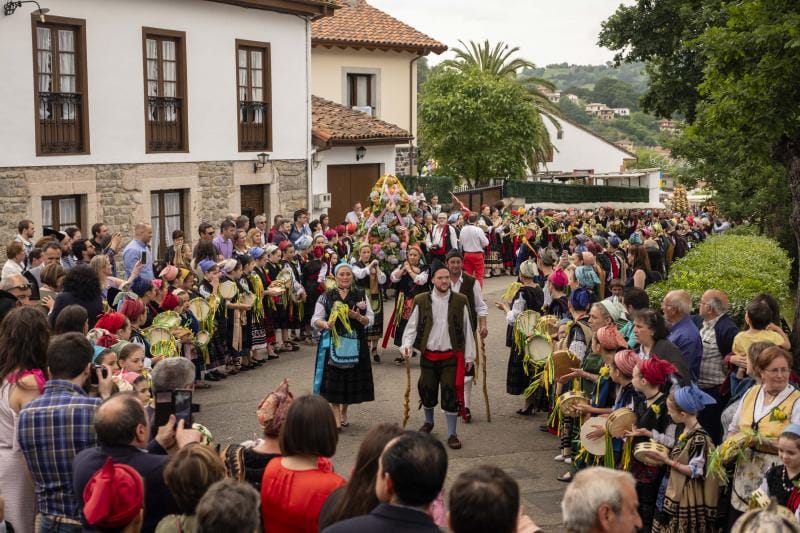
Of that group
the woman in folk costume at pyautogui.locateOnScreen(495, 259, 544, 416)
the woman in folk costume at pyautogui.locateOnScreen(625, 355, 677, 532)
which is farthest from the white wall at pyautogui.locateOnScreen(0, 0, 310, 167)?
the woman in folk costume at pyautogui.locateOnScreen(625, 355, 677, 532)

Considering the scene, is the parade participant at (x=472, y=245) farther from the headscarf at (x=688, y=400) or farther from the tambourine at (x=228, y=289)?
the headscarf at (x=688, y=400)

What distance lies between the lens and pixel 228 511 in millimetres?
3914

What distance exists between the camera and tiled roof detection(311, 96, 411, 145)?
25203 mm

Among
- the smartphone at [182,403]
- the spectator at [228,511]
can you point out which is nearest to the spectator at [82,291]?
the smartphone at [182,403]

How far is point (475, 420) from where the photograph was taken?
1131 cm

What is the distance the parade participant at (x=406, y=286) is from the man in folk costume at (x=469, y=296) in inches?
78.2

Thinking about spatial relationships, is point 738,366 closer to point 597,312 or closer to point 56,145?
point 597,312

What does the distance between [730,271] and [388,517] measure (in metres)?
11.6

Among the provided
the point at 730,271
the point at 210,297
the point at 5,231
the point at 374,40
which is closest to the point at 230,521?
the point at 210,297

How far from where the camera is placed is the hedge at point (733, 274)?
12594mm

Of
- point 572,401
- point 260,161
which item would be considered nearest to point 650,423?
point 572,401

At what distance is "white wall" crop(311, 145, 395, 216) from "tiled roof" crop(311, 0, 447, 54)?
189 inches

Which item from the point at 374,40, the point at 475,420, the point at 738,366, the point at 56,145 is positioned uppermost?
the point at 374,40

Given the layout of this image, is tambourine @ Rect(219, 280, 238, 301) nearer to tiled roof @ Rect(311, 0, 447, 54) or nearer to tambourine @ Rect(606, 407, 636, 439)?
tambourine @ Rect(606, 407, 636, 439)
